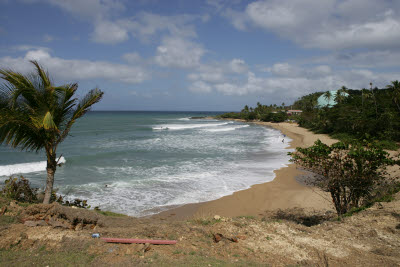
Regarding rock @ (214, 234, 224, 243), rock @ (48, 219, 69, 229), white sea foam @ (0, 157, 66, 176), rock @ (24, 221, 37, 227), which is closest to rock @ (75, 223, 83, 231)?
rock @ (48, 219, 69, 229)

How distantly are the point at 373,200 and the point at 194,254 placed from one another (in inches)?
242

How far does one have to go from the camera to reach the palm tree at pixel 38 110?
5664mm

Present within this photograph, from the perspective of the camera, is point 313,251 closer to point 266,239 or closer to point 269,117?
point 266,239

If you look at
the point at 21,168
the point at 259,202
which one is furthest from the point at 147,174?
the point at 21,168

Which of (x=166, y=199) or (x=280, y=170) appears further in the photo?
(x=280, y=170)

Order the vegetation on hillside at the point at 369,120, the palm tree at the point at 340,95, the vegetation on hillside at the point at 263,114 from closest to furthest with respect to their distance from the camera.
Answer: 1. the vegetation on hillside at the point at 369,120
2. the palm tree at the point at 340,95
3. the vegetation on hillside at the point at 263,114

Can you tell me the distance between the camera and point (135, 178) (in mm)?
14602

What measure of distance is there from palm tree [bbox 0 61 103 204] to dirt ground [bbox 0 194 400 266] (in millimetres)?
1596

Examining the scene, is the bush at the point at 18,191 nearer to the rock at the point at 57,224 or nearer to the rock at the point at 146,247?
the rock at the point at 57,224

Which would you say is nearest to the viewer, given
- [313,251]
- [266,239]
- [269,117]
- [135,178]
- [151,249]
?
[151,249]

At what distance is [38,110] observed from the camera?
6.02 meters

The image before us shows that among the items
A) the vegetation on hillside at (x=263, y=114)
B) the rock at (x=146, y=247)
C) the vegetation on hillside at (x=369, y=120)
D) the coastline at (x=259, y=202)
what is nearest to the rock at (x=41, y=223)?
the rock at (x=146, y=247)

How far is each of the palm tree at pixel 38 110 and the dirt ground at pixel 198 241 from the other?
1.60 meters

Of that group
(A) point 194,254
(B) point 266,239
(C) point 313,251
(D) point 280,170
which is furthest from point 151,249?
(D) point 280,170
